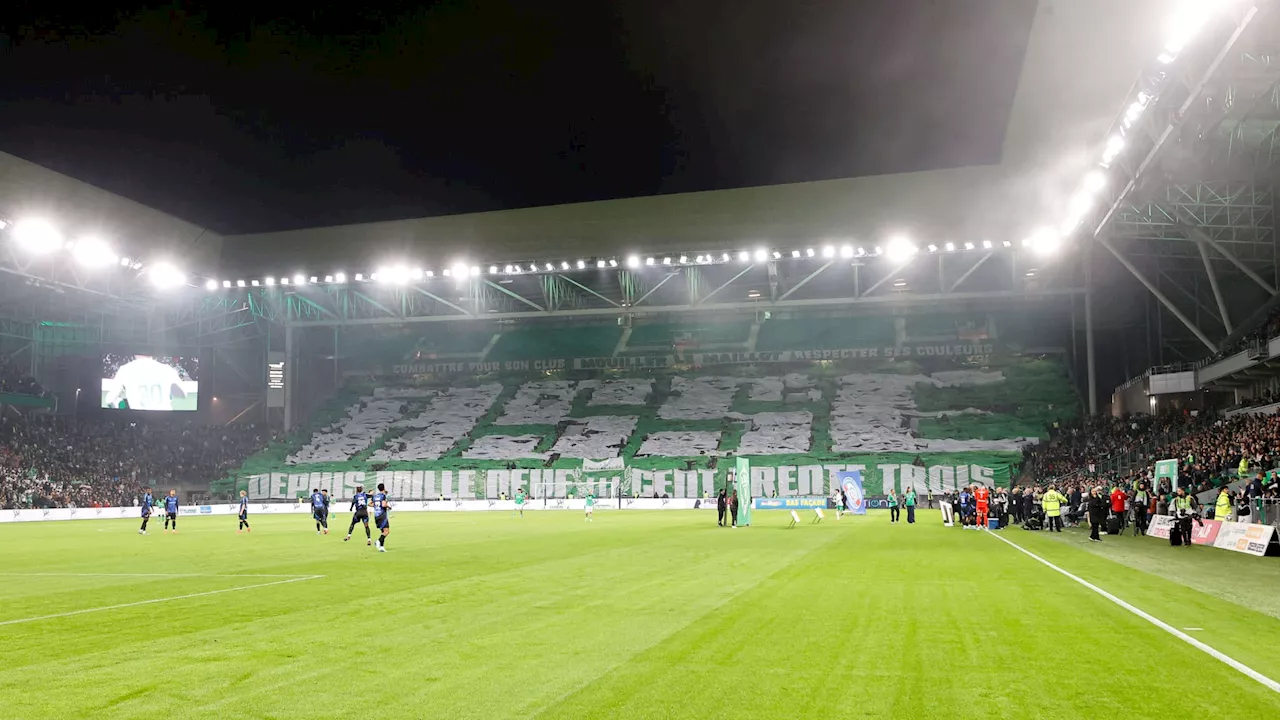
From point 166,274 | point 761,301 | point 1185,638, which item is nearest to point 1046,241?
point 761,301

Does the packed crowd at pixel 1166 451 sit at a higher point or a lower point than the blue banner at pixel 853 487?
higher

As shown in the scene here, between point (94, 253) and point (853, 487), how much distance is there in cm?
3994

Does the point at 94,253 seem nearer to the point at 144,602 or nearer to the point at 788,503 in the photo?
the point at 144,602

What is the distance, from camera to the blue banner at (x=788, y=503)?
52.7m

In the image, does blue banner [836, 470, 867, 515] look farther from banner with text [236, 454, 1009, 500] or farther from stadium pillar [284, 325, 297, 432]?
stadium pillar [284, 325, 297, 432]

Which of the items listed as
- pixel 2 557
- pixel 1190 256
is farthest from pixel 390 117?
pixel 1190 256

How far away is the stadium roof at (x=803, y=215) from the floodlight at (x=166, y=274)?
2960 mm

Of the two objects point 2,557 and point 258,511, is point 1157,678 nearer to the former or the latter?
point 2,557

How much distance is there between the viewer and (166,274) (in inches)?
1897

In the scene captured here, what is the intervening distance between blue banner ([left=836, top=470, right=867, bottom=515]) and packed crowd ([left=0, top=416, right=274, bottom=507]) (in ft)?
149

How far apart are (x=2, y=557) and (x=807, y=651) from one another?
Answer: 23256 millimetres

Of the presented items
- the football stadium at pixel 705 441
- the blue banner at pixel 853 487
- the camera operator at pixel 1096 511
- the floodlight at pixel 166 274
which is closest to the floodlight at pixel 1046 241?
the football stadium at pixel 705 441

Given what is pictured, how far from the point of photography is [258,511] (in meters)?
60.8

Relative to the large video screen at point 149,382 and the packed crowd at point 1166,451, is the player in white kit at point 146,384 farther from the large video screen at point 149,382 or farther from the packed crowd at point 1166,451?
the packed crowd at point 1166,451
